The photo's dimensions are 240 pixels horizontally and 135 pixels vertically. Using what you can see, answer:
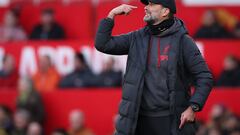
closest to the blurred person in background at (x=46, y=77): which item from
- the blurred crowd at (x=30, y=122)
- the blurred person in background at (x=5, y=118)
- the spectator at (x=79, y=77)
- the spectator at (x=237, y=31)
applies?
the spectator at (x=79, y=77)

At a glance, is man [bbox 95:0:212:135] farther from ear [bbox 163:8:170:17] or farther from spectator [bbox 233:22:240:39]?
spectator [bbox 233:22:240:39]

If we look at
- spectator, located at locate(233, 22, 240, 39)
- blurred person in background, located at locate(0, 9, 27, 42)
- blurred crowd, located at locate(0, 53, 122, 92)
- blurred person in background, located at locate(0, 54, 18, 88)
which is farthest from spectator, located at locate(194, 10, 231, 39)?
blurred person in background, located at locate(0, 9, 27, 42)

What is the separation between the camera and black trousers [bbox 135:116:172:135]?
8.06 meters

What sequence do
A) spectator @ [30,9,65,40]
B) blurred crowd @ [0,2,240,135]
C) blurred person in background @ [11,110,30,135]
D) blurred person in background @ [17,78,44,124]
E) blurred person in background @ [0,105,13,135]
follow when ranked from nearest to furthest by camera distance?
blurred crowd @ [0,2,240,135]
blurred person in background @ [11,110,30,135]
blurred person in background @ [0,105,13,135]
blurred person in background @ [17,78,44,124]
spectator @ [30,9,65,40]

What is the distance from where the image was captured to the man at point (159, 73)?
315 inches

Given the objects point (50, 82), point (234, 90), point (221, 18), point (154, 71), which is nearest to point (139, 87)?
point (154, 71)

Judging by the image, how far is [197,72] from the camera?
7992 millimetres

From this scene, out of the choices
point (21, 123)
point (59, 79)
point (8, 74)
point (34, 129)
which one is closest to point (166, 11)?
point (34, 129)

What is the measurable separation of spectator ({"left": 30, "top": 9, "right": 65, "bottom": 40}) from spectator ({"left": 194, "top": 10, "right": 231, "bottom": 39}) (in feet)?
7.71

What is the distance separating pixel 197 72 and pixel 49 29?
26.0 ft

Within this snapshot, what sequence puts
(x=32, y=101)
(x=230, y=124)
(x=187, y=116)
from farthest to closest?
(x=32, y=101) → (x=230, y=124) → (x=187, y=116)

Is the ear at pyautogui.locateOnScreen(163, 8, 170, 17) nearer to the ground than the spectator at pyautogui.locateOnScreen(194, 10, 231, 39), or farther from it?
farther from it

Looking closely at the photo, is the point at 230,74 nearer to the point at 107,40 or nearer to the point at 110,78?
the point at 110,78

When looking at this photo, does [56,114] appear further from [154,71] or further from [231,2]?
[154,71]
